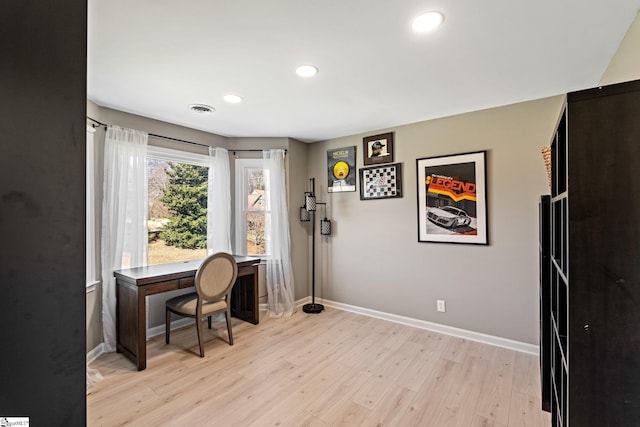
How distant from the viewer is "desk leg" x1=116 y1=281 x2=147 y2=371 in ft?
8.54

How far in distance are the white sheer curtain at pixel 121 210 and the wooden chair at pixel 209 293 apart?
0.55 m

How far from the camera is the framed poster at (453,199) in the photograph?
120 inches

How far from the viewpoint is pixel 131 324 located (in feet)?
8.86

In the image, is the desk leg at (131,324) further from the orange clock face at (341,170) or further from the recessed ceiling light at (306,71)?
the orange clock face at (341,170)

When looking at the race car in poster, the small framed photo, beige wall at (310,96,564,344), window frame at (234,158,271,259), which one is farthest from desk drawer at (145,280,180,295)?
the race car in poster

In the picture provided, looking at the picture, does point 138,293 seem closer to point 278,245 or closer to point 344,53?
point 278,245

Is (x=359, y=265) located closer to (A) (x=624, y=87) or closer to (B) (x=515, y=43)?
(B) (x=515, y=43)

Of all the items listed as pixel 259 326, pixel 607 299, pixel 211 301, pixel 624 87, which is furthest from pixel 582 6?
pixel 259 326

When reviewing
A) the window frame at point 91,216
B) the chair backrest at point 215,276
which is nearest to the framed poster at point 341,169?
the chair backrest at point 215,276

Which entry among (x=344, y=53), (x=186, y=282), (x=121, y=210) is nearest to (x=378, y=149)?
(x=344, y=53)

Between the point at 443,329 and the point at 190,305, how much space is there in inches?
105

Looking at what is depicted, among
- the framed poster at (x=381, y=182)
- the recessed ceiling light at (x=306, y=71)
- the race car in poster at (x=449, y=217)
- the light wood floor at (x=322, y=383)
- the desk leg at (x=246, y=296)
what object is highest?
the recessed ceiling light at (x=306, y=71)

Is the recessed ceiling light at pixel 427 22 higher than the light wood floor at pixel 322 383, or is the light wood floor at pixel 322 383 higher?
the recessed ceiling light at pixel 427 22

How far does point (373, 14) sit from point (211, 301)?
8.88 ft
